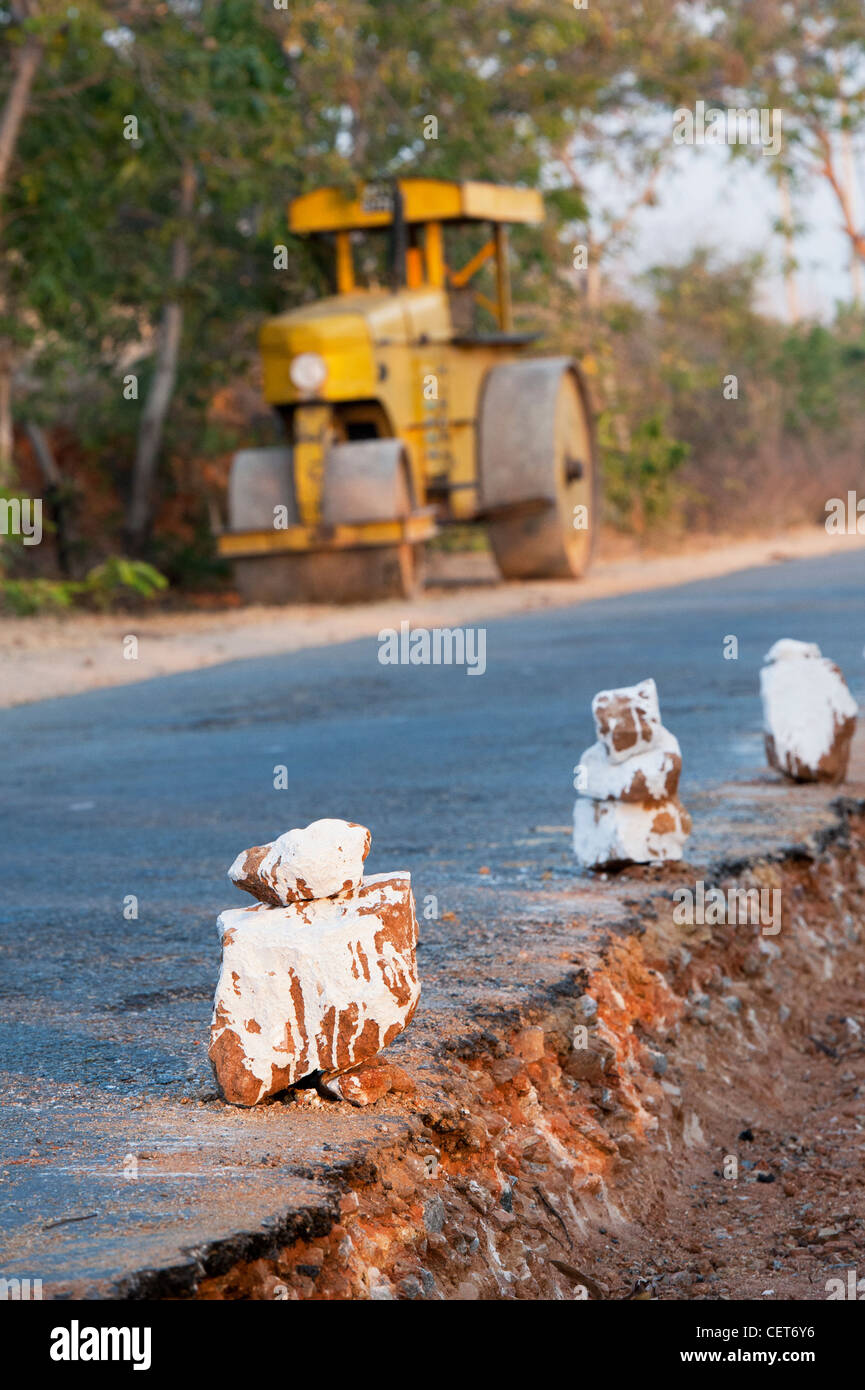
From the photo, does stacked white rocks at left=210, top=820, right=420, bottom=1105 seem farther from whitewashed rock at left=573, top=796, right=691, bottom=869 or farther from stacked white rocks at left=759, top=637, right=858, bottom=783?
stacked white rocks at left=759, top=637, right=858, bottom=783

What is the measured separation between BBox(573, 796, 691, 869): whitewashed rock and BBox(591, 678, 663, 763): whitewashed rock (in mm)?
145

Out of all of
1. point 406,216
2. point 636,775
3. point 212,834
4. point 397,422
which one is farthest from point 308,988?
point 406,216

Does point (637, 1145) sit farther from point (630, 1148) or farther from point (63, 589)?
point (63, 589)

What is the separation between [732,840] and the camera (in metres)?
5.19

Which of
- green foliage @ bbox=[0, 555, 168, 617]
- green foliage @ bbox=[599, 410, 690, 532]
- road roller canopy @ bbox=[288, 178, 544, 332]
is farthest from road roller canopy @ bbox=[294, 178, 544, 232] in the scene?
green foliage @ bbox=[599, 410, 690, 532]

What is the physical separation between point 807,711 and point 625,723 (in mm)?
1698

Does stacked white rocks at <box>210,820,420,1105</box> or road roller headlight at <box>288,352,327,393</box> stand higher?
road roller headlight at <box>288,352,327,393</box>

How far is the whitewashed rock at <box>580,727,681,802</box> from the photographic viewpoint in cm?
448

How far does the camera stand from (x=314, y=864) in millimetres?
2850

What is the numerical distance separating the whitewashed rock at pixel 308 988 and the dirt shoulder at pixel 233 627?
7369mm

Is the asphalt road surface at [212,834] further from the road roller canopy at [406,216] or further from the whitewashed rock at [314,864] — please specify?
the road roller canopy at [406,216]

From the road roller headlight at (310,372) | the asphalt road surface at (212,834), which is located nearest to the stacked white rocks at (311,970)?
the asphalt road surface at (212,834)

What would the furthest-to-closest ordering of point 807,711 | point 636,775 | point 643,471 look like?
point 643,471 → point 807,711 → point 636,775

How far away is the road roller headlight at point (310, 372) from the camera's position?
14.1m
